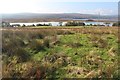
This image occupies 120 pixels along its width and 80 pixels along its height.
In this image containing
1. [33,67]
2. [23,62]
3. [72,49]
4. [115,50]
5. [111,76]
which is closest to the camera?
[111,76]

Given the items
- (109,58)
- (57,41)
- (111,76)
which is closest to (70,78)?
(111,76)

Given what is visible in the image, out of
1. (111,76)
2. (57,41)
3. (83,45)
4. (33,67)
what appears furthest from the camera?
(57,41)

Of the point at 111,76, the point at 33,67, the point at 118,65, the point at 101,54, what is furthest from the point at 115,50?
the point at 33,67

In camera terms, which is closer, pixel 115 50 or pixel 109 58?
pixel 109 58

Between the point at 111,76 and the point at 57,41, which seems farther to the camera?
the point at 57,41

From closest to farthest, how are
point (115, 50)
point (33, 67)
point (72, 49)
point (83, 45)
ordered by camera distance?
point (33, 67) → point (115, 50) → point (72, 49) → point (83, 45)

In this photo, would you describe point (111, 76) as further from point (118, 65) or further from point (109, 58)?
point (109, 58)

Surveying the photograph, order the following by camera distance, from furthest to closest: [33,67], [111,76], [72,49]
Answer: [72,49] → [33,67] → [111,76]

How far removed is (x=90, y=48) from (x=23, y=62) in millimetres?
3719

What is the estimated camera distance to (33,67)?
1160 centimetres

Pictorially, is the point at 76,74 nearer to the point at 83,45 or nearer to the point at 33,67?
the point at 33,67

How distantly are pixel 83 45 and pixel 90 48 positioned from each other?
96 centimetres

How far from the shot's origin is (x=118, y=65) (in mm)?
11688

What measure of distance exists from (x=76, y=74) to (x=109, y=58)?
2.28 m
